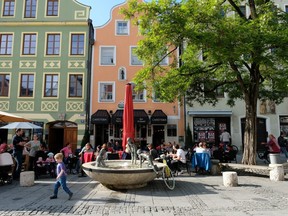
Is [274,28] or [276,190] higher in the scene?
[274,28]

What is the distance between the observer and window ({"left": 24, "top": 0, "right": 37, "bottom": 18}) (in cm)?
2133

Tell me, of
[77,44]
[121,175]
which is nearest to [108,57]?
[77,44]

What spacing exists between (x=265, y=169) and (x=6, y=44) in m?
20.1

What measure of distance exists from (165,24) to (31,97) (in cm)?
1401

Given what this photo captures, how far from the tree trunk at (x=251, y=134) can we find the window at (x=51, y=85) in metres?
14.1

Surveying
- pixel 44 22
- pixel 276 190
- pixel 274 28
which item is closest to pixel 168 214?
pixel 276 190

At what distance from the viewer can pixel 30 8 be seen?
2145 centimetres

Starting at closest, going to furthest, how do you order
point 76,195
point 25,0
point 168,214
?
1. point 168,214
2. point 76,195
3. point 25,0

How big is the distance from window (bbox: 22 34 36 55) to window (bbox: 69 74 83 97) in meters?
3.65

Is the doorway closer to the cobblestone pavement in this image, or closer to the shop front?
the shop front

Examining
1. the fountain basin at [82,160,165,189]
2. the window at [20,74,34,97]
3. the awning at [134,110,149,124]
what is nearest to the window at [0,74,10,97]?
the window at [20,74,34,97]

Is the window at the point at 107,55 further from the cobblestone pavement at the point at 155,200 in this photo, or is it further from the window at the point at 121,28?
the cobblestone pavement at the point at 155,200

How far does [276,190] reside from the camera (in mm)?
7836

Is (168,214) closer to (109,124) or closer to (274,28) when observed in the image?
(274,28)
